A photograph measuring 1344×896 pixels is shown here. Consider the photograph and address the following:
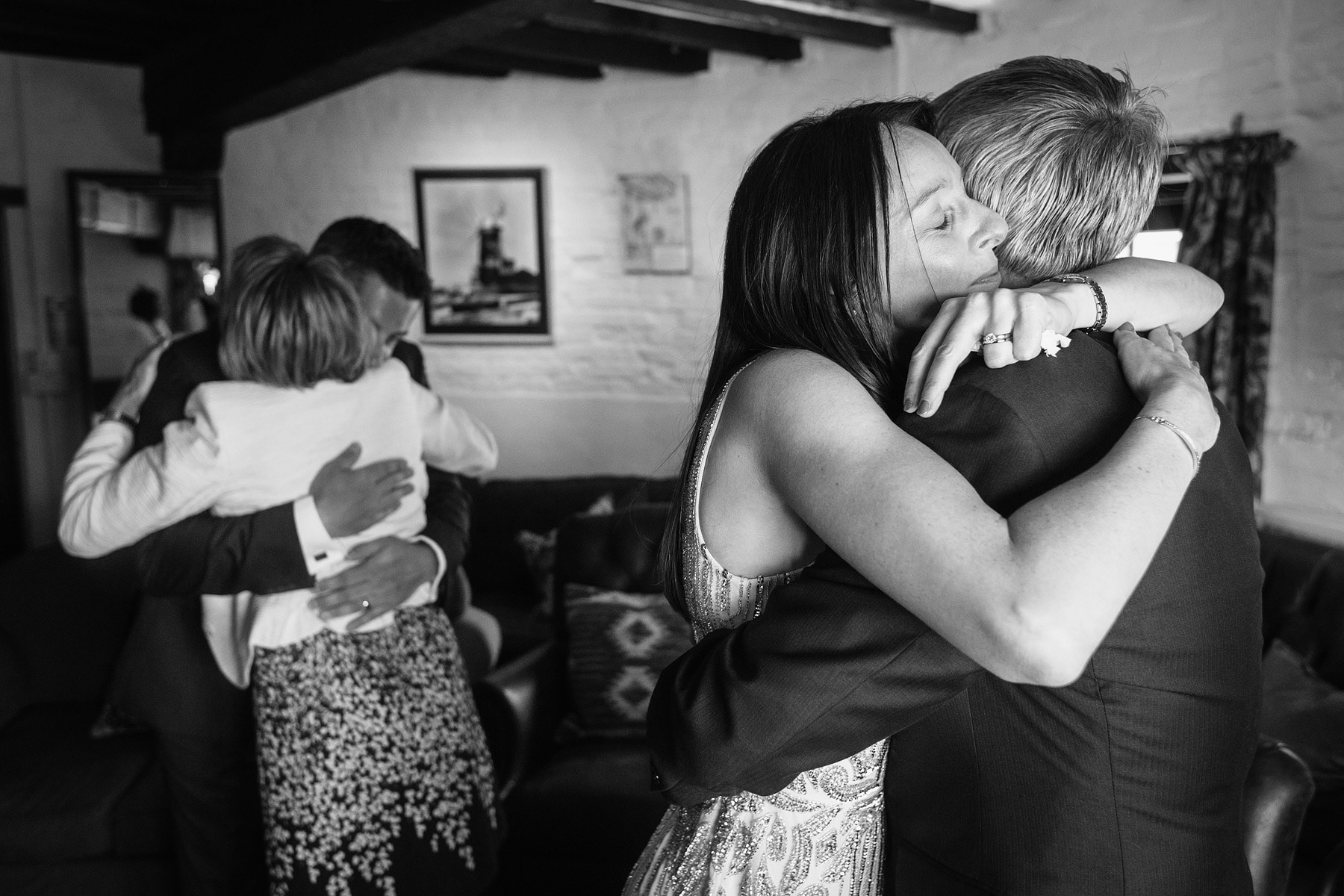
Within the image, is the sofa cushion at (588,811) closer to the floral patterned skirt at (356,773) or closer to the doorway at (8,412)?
the floral patterned skirt at (356,773)

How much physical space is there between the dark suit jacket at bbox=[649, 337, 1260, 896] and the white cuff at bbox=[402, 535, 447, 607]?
1263 mm

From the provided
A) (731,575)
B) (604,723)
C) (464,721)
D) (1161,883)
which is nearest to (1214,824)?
(1161,883)

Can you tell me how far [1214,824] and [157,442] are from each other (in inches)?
71.7

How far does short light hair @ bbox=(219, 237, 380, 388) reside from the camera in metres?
1.92

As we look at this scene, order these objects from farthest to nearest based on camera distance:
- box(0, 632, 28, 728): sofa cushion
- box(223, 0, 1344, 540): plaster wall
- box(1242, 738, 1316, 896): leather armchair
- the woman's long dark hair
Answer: box(223, 0, 1344, 540): plaster wall
box(0, 632, 28, 728): sofa cushion
box(1242, 738, 1316, 896): leather armchair
the woman's long dark hair

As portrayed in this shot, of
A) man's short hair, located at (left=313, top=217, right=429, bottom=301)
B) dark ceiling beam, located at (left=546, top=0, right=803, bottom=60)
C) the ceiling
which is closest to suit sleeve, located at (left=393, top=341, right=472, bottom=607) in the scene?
man's short hair, located at (left=313, top=217, right=429, bottom=301)

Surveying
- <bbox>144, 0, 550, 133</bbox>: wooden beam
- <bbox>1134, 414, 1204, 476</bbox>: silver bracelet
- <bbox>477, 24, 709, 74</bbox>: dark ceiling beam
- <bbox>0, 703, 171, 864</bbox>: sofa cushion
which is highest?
<bbox>477, 24, 709, 74</bbox>: dark ceiling beam

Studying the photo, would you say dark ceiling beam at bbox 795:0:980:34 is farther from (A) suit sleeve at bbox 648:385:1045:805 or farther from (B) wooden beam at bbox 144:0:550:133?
(A) suit sleeve at bbox 648:385:1045:805

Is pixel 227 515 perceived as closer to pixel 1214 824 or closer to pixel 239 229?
pixel 1214 824

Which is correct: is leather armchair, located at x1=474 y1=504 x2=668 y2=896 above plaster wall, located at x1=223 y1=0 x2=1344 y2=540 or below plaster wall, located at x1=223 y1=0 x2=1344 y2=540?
below

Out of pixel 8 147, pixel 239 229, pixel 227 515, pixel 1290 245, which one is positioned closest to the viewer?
pixel 227 515

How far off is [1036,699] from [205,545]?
5.04ft

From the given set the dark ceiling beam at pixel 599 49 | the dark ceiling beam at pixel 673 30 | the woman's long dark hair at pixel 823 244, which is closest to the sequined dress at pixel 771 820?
the woman's long dark hair at pixel 823 244

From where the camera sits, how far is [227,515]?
6.63 ft
